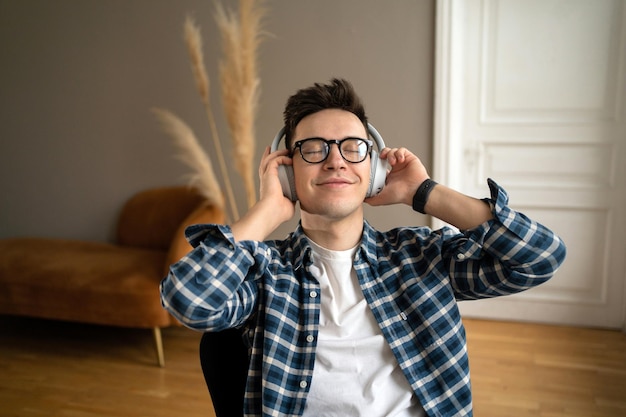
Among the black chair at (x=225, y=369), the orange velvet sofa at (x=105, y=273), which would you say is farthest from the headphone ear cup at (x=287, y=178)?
the orange velvet sofa at (x=105, y=273)

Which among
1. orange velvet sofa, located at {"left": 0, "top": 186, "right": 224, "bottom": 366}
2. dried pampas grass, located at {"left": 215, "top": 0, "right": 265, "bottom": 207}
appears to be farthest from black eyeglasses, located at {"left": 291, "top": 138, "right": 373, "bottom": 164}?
orange velvet sofa, located at {"left": 0, "top": 186, "right": 224, "bottom": 366}

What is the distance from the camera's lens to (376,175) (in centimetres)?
138

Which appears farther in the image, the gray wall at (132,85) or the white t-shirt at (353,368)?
the gray wall at (132,85)

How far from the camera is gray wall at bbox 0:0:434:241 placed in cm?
312

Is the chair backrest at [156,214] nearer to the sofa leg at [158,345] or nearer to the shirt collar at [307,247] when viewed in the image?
the sofa leg at [158,345]

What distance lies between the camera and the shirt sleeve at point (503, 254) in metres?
1.21

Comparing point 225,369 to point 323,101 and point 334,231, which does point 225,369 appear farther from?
point 323,101

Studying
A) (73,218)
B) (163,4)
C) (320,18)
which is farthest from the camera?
(73,218)

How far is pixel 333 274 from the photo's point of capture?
1354 mm

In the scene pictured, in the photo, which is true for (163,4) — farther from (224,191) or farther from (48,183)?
(48,183)

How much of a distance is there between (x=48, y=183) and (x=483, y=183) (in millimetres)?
2928

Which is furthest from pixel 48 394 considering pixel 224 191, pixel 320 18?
pixel 320 18

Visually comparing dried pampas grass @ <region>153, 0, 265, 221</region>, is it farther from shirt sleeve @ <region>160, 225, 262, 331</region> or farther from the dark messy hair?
shirt sleeve @ <region>160, 225, 262, 331</region>

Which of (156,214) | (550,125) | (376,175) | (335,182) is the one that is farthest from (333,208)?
(156,214)
